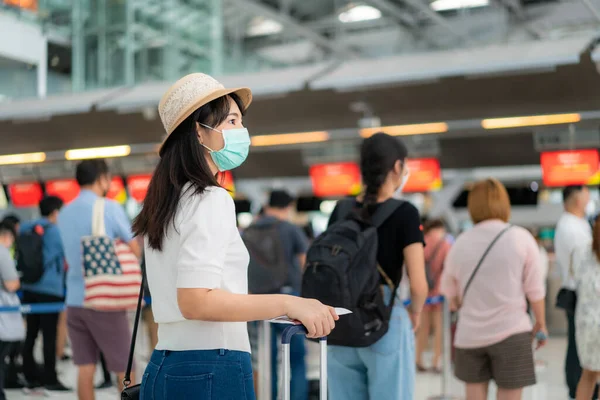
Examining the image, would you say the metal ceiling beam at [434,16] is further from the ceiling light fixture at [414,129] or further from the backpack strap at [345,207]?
the backpack strap at [345,207]

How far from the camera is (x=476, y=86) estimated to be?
10094 millimetres

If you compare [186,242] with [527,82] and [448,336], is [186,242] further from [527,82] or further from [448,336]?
[527,82]

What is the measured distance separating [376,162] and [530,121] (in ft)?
32.1

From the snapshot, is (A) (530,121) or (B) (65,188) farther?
(B) (65,188)

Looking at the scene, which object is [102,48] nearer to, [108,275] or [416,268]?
[108,275]

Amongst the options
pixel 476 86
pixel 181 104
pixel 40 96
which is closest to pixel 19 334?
pixel 181 104

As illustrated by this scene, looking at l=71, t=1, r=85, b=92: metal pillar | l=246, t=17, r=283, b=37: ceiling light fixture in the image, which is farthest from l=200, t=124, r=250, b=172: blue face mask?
l=71, t=1, r=85, b=92: metal pillar

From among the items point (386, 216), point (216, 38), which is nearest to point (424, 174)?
point (216, 38)

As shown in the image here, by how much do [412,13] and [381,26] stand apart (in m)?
0.61

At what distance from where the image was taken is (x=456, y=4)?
1055cm

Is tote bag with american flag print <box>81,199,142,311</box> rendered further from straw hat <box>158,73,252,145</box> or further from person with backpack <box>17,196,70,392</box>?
person with backpack <box>17,196,70,392</box>

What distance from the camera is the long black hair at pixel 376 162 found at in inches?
125

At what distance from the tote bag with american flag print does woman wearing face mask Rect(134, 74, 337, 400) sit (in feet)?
7.90

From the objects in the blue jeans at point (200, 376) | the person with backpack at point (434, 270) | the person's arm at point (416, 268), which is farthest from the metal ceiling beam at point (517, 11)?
the blue jeans at point (200, 376)
